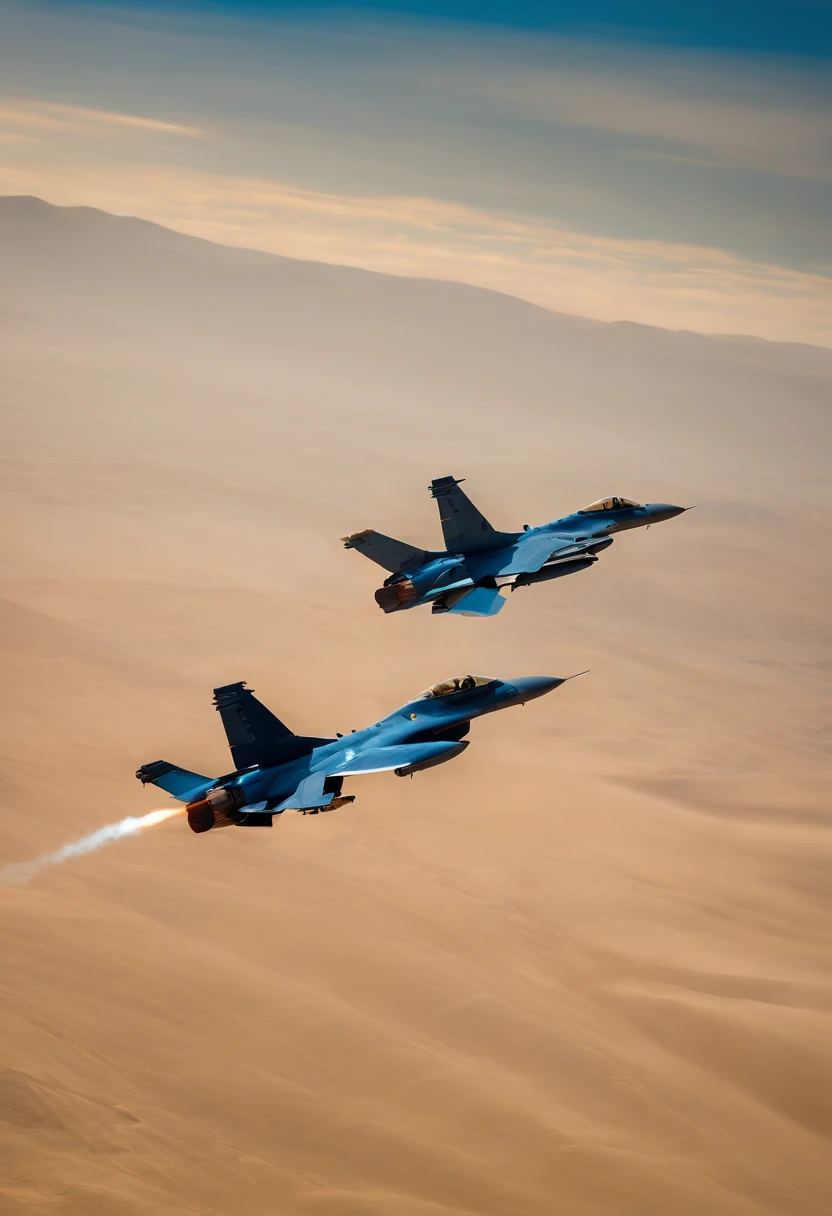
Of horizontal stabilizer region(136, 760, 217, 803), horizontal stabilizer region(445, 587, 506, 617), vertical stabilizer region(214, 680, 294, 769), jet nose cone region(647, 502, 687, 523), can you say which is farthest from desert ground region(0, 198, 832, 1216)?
jet nose cone region(647, 502, 687, 523)

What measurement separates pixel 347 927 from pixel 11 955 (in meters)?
20.0

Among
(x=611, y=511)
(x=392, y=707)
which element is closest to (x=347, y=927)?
(x=611, y=511)

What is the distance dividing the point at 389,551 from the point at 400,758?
17457 millimetres

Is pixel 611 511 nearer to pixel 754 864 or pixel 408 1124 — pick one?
pixel 408 1124

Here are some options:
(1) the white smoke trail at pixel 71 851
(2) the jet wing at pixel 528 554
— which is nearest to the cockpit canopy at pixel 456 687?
(2) the jet wing at pixel 528 554

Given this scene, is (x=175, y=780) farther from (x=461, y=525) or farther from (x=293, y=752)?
(x=461, y=525)

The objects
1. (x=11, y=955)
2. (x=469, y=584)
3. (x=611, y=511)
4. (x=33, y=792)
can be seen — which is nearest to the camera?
(x=469, y=584)

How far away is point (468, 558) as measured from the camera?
2226 inches

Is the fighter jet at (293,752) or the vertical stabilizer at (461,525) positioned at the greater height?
the vertical stabilizer at (461,525)

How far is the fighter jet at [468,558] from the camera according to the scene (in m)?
54.8

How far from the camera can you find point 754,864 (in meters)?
96.1

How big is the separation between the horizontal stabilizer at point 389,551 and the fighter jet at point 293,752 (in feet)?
41.1

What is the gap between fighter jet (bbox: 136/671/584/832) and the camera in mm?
42000

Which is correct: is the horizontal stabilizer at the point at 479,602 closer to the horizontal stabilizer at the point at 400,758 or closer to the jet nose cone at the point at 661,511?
the jet nose cone at the point at 661,511
